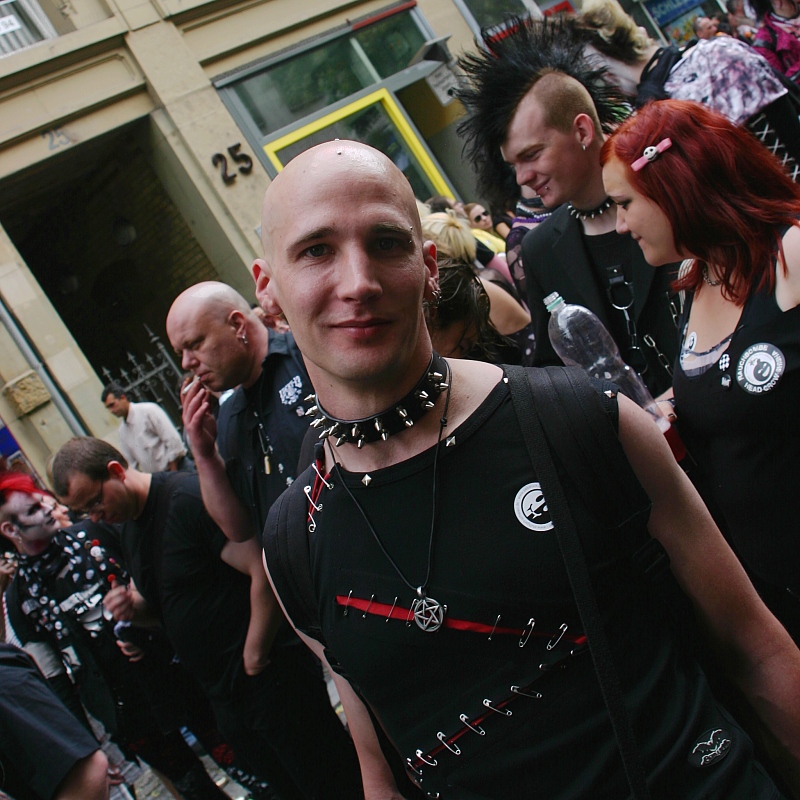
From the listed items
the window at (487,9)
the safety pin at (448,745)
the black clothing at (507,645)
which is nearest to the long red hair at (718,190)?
the black clothing at (507,645)

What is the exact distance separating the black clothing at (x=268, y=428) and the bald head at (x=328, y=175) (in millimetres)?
1644

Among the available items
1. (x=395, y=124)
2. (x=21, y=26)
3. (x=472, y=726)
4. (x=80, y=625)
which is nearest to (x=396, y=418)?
(x=472, y=726)

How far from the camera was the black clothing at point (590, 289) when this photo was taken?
2.83m

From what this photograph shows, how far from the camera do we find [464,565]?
1.44 meters

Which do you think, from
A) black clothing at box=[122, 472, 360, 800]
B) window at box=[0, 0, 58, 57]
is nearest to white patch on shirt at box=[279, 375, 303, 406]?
black clothing at box=[122, 472, 360, 800]

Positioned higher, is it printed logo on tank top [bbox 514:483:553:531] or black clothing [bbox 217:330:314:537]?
black clothing [bbox 217:330:314:537]

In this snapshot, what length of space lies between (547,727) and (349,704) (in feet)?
1.71

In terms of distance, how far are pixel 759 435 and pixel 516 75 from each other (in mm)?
1906

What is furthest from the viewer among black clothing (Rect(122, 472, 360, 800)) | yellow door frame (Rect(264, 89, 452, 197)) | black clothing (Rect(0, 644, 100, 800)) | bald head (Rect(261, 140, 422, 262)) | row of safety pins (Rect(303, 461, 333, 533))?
yellow door frame (Rect(264, 89, 452, 197))

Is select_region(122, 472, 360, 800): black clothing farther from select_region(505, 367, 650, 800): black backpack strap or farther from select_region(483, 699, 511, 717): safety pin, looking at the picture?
select_region(505, 367, 650, 800): black backpack strap

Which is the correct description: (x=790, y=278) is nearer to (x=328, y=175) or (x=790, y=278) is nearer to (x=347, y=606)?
(x=328, y=175)

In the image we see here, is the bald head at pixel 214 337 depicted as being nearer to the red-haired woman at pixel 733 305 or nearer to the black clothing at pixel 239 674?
the black clothing at pixel 239 674

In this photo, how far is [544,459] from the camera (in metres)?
1.43

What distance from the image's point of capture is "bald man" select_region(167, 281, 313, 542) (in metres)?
3.32
